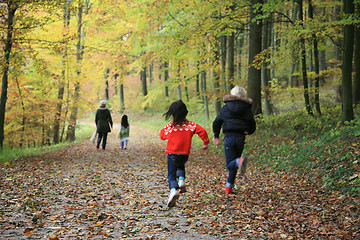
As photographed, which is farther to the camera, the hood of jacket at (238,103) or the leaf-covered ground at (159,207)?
the hood of jacket at (238,103)

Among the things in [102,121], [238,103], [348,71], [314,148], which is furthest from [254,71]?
[238,103]

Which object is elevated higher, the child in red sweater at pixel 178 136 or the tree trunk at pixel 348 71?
the tree trunk at pixel 348 71

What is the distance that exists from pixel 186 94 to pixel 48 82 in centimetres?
1611

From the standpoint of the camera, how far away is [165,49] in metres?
13.0

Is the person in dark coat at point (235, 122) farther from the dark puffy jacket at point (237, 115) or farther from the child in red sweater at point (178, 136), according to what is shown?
the child in red sweater at point (178, 136)

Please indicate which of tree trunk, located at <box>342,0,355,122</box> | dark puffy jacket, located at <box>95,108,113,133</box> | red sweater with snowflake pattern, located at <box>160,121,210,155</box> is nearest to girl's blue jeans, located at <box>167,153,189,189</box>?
red sweater with snowflake pattern, located at <box>160,121,210,155</box>

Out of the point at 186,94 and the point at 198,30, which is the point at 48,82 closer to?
the point at 198,30

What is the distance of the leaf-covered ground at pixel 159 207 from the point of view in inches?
167

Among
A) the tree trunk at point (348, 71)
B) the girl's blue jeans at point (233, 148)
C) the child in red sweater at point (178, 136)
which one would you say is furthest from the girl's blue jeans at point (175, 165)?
the tree trunk at point (348, 71)

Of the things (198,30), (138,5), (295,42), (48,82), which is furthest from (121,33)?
(295,42)

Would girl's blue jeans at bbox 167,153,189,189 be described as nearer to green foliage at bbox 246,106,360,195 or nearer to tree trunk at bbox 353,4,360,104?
green foliage at bbox 246,106,360,195

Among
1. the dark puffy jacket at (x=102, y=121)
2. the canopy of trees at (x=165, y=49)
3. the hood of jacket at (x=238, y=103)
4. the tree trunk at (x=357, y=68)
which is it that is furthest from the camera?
the dark puffy jacket at (x=102, y=121)

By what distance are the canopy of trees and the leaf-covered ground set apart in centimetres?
426

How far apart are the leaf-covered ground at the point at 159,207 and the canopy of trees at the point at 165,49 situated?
4261 millimetres
